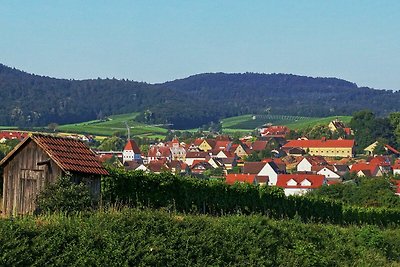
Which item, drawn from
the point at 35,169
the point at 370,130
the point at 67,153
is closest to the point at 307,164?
the point at 370,130

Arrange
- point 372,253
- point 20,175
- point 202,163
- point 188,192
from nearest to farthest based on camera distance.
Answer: point 20,175, point 372,253, point 188,192, point 202,163

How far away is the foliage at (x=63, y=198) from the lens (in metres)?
17.2

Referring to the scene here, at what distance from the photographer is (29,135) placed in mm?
18672

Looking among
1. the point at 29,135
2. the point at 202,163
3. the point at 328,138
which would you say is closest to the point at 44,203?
the point at 29,135

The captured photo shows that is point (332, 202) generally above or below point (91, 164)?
below

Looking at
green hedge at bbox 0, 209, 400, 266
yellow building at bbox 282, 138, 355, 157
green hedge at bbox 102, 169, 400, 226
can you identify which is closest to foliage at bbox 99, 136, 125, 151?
yellow building at bbox 282, 138, 355, 157

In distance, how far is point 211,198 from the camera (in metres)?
28.9

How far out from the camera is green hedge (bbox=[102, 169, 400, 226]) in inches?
932

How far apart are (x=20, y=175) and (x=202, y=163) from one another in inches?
4729

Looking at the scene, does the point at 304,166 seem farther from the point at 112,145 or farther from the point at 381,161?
the point at 112,145

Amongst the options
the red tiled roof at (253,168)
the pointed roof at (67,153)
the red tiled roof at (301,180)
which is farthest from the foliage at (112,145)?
the pointed roof at (67,153)

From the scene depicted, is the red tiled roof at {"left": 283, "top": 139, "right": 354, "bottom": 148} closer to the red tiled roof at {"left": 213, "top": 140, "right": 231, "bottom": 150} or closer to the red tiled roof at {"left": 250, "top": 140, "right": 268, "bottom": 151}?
the red tiled roof at {"left": 250, "top": 140, "right": 268, "bottom": 151}

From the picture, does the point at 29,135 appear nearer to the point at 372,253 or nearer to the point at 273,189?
the point at 372,253

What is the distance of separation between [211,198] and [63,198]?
12.1 m
